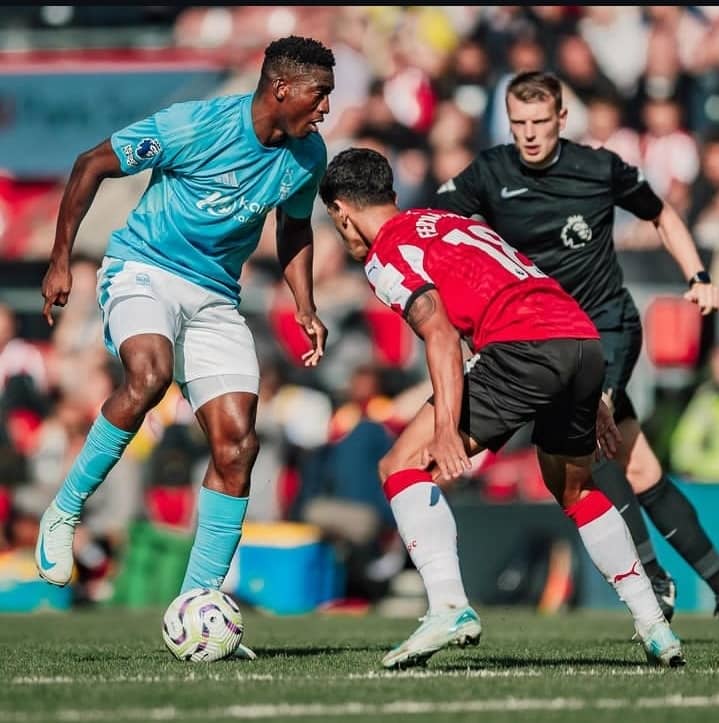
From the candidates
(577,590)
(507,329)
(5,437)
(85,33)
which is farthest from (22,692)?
(85,33)

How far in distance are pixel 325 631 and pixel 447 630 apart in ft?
13.0

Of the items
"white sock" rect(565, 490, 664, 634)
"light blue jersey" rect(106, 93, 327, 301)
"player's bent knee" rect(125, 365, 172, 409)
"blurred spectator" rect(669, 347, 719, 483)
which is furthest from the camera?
"blurred spectator" rect(669, 347, 719, 483)

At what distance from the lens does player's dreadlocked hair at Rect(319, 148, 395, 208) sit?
21.0 feet

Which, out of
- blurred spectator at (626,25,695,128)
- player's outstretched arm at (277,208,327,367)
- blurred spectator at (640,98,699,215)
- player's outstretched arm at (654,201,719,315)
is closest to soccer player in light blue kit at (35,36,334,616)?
player's outstretched arm at (277,208,327,367)

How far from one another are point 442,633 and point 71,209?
8.22ft

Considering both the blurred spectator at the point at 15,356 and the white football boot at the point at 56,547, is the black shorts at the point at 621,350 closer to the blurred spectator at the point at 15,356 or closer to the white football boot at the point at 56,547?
the white football boot at the point at 56,547

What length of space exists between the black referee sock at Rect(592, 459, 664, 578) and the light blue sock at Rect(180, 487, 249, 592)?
1.96m

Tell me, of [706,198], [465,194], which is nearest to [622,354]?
[465,194]

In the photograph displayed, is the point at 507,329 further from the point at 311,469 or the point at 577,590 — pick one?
the point at 311,469

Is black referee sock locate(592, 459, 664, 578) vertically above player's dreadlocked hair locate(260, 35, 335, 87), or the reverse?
player's dreadlocked hair locate(260, 35, 335, 87)

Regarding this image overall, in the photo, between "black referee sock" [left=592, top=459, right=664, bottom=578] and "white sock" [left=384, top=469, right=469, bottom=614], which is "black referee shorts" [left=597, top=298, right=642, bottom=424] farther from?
"white sock" [left=384, top=469, right=469, bottom=614]

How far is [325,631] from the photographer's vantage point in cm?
972

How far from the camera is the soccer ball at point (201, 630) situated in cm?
678

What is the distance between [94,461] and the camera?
696 centimetres
